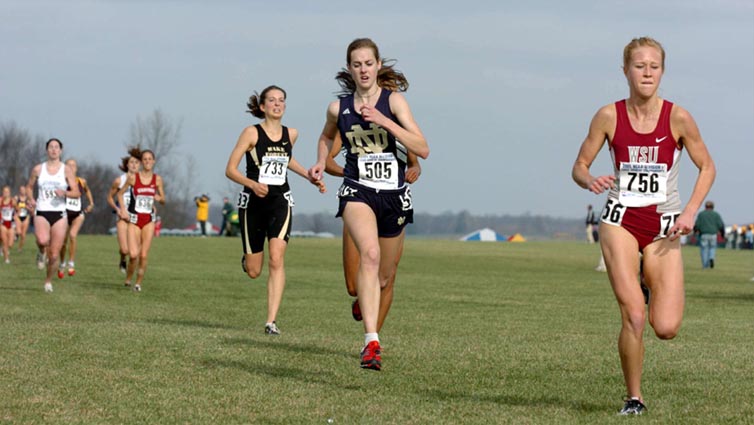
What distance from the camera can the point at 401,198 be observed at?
10.0 metres

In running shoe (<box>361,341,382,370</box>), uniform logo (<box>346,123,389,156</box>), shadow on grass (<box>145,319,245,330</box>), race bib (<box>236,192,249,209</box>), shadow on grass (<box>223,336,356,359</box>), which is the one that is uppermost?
uniform logo (<box>346,123,389,156</box>)

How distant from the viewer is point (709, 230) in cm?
4284

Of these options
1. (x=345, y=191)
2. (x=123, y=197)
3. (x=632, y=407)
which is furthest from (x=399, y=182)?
(x=123, y=197)

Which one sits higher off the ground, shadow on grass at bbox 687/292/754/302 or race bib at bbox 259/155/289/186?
race bib at bbox 259/155/289/186

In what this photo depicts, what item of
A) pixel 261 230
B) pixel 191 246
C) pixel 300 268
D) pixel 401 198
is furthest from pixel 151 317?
pixel 191 246

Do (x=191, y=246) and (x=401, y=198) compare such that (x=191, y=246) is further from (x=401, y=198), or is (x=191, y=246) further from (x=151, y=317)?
(x=401, y=198)

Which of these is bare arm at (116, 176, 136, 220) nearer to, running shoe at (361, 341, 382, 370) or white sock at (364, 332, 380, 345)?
white sock at (364, 332, 380, 345)

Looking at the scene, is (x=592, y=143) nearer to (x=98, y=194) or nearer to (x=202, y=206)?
(x=202, y=206)

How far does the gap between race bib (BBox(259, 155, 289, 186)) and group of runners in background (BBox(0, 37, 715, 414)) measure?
13 millimetres

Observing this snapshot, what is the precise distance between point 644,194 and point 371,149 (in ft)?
8.49

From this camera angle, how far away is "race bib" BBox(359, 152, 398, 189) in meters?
9.84

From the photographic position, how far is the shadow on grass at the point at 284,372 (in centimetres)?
943

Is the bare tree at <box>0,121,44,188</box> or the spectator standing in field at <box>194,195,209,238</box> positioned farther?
the bare tree at <box>0,121,44,188</box>


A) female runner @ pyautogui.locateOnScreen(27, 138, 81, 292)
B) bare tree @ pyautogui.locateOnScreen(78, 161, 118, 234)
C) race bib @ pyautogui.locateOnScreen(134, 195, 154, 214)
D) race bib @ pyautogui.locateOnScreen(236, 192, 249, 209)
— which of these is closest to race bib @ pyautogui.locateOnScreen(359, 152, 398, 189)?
race bib @ pyautogui.locateOnScreen(236, 192, 249, 209)
